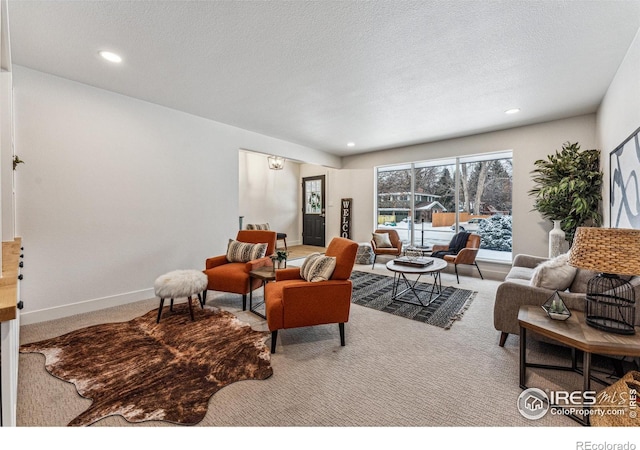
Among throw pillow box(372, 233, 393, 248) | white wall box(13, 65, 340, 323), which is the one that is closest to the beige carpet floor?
white wall box(13, 65, 340, 323)

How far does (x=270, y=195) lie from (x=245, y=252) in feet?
15.6

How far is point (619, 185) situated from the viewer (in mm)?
2707

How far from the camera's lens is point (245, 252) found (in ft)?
12.0

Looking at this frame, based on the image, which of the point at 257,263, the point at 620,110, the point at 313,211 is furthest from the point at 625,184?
the point at 313,211

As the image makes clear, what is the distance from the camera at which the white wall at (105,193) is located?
293 cm

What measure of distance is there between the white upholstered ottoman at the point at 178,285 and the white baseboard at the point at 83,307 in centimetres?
94

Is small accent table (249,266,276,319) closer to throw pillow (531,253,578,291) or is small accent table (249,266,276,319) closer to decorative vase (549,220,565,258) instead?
throw pillow (531,253,578,291)

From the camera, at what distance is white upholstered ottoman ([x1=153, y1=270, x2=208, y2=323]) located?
281 cm

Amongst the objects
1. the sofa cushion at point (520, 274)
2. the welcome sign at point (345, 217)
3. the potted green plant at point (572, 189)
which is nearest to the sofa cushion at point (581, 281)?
the sofa cushion at point (520, 274)

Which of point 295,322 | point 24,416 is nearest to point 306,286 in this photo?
point 295,322

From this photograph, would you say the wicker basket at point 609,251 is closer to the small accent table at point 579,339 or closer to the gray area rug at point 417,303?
the small accent table at point 579,339

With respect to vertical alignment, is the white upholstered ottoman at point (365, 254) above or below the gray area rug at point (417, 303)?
above

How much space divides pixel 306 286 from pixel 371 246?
3.93 m

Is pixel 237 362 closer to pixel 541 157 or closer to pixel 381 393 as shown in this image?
pixel 381 393
